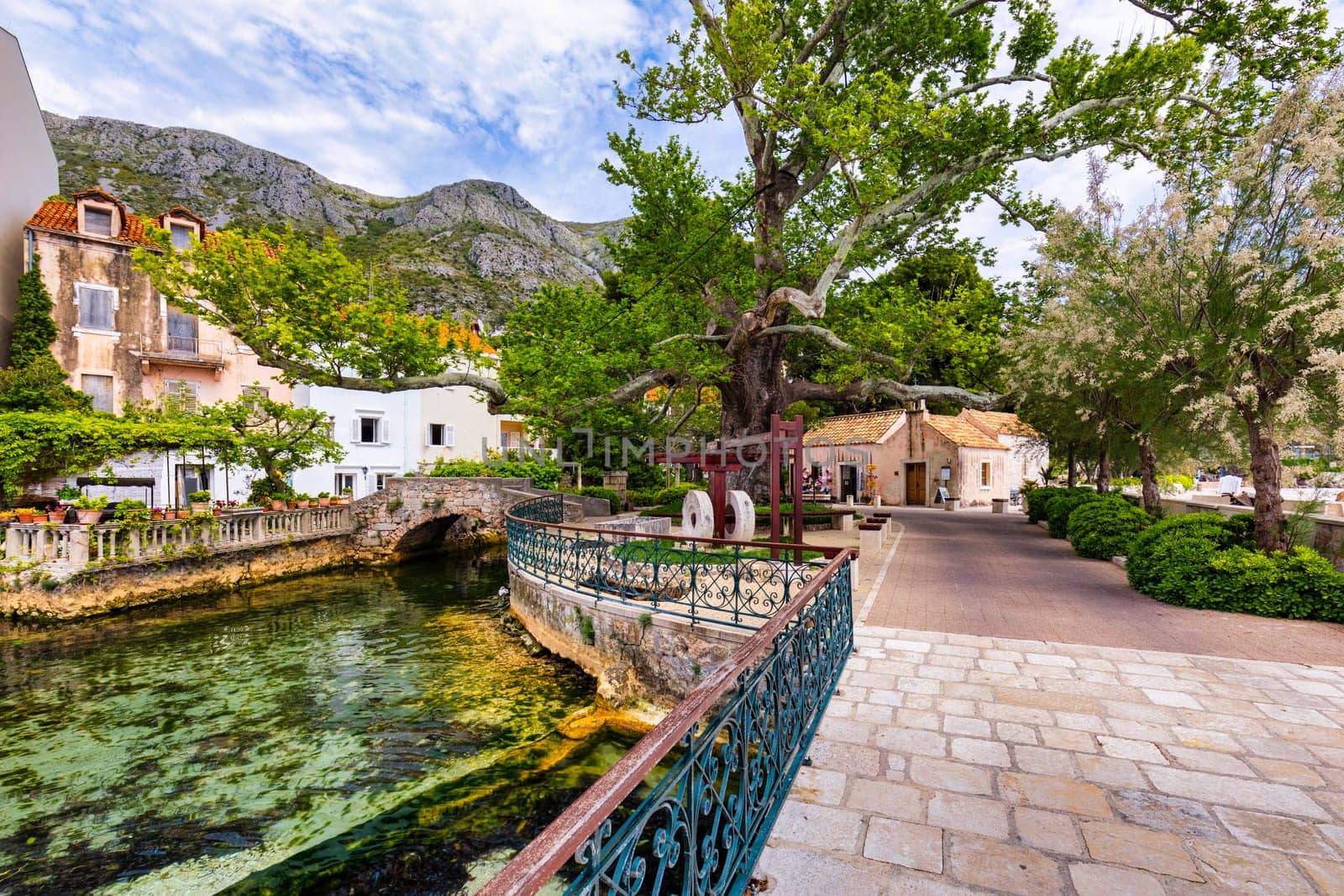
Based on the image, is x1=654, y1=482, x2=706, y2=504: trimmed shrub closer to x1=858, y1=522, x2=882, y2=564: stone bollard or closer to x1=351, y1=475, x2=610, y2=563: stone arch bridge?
x1=351, y1=475, x2=610, y2=563: stone arch bridge

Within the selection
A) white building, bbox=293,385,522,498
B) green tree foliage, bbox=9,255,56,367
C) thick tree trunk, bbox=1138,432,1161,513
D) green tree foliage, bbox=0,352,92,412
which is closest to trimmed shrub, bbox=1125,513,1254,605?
thick tree trunk, bbox=1138,432,1161,513

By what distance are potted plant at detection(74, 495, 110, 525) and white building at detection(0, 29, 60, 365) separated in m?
13.3

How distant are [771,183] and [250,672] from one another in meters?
16.7

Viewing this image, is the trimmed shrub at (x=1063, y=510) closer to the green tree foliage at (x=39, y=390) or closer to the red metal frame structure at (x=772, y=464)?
the red metal frame structure at (x=772, y=464)

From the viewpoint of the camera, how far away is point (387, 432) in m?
26.8

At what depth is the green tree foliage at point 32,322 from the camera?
785 inches

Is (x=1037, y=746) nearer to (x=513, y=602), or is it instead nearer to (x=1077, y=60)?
(x=513, y=602)

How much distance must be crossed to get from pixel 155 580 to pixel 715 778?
56.9 feet

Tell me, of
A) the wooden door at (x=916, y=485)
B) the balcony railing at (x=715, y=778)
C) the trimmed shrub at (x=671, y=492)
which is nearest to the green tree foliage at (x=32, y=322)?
the trimmed shrub at (x=671, y=492)

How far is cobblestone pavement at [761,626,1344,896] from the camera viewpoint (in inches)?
109

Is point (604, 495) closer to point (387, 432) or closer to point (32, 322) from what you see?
point (387, 432)

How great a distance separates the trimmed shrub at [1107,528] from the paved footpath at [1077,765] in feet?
16.5

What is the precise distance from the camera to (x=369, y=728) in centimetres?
782

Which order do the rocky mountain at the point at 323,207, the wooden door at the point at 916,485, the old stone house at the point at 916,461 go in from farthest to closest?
1. the rocky mountain at the point at 323,207
2. the wooden door at the point at 916,485
3. the old stone house at the point at 916,461
